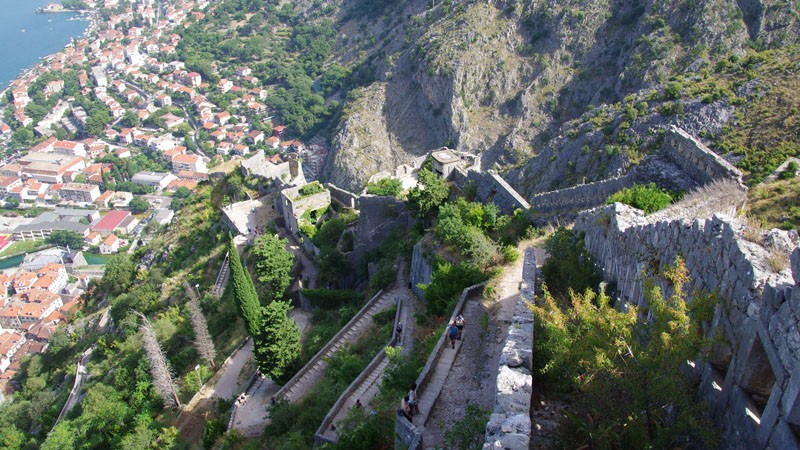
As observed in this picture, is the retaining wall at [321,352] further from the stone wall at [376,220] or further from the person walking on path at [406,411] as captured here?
the person walking on path at [406,411]

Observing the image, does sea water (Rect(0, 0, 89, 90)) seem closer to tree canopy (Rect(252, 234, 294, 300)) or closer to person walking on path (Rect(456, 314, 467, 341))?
tree canopy (Rect(252, 234, 294, 300))

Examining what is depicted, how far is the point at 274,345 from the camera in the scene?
19141mm

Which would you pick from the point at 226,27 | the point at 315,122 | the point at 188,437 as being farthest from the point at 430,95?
the point at 226,27

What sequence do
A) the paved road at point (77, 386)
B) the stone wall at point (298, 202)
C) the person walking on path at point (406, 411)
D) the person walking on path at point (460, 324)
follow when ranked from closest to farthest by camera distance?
the person walking on path at point (406, 411), the person walking on path at point (460, 324), the stone wall at point (298, 202), the paved road at point (77, 386)

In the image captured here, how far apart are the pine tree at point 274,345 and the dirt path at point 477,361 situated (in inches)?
287

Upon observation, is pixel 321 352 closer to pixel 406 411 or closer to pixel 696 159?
pixel 406 411

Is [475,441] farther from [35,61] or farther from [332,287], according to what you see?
[35,61]

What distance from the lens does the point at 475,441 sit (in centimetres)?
864

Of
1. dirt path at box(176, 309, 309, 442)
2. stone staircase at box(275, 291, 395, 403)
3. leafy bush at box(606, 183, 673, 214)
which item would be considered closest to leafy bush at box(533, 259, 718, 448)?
leafy bush at box(606, 183, 673, 214)

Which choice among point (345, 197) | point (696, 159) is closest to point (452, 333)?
point (696, 159)

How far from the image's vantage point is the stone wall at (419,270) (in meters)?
19.2

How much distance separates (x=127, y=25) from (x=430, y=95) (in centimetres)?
12500

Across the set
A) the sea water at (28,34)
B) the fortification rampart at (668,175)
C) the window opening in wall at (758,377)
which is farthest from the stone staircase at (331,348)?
the sea water at (28,34)

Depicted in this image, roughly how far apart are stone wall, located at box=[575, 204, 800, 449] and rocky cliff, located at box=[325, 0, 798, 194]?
922 inches
